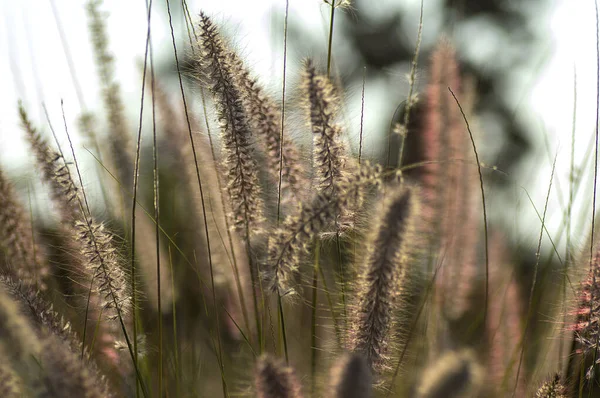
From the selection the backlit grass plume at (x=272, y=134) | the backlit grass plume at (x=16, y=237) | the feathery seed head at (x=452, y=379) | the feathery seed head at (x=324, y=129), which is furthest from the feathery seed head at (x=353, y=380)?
the backlit grass plume at (x=16, y=237)

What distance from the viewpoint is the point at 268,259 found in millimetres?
1407

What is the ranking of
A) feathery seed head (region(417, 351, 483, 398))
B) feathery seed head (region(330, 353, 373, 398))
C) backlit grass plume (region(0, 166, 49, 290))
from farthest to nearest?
backlit grass plume (region(0, 166, 49, 290)) < feathery seed head (region(417, 351, 483, 398)) < feathery seed head (region(330, 353, 373, 398))

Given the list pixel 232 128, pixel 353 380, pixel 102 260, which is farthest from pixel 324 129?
pixel 353 380

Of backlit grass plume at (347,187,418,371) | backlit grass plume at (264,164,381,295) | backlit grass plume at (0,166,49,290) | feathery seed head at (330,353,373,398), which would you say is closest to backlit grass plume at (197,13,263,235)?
backlit grass plume at (264,164,381,295)

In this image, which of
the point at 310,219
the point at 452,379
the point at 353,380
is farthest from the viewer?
the point at 310,219

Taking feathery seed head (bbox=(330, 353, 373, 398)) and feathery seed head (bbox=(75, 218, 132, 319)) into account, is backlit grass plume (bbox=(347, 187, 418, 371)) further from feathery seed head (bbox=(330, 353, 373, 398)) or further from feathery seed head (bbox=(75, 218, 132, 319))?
feathery seed head (bbox=(75, 218, 132, 319))

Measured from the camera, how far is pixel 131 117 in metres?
2.65

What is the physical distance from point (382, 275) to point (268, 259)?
260mm

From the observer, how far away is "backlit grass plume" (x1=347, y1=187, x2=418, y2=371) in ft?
3.87

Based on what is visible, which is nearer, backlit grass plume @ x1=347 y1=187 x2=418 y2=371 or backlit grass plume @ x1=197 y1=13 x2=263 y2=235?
backlit grass plume @ x1=347 y1=187 x2=418 y2=371

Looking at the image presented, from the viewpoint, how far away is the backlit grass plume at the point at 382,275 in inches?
46.4

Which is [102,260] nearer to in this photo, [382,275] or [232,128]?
[232,128]

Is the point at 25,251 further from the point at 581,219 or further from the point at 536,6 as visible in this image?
the point at 536,6

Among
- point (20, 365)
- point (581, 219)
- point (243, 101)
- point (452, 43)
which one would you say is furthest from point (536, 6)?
point (20, 365)
